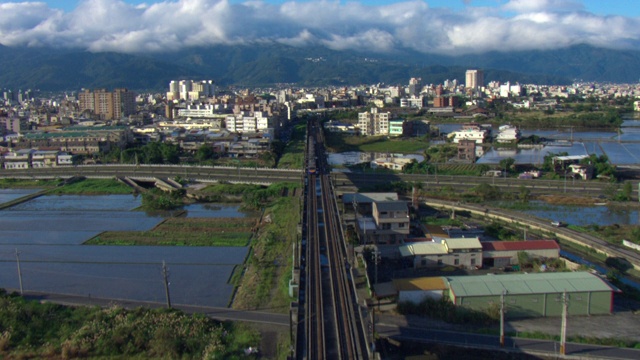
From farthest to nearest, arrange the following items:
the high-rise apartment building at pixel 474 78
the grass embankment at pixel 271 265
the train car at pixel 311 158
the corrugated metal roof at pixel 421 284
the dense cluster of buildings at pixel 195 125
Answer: the high-rise apartment building at pixel 474 78
the dense cluster of buildings at pixel 195 125
the train car at pixel 311 158
the grass embankment at pixel 271 265
the corrugated metal roof at pixel 421 284

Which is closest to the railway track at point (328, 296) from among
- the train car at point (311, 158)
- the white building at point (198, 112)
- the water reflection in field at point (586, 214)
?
the water reflection in field at point (586, 214)

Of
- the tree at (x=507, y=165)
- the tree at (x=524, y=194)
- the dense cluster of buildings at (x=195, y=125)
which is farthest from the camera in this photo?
the dense cluster of buildings at (x=195, y=125)

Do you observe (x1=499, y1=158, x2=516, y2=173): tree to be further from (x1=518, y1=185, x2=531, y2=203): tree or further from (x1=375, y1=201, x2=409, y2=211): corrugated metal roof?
(x1=375, y1=201, x2=409, y2=211): corrugated metal roof

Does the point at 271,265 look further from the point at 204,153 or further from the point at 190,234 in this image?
the point at 204,153

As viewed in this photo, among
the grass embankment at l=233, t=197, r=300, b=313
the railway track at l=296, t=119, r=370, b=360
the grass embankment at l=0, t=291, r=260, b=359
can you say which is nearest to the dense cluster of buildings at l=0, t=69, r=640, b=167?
the grass embankment at l=233, t=197, r=300, b=313

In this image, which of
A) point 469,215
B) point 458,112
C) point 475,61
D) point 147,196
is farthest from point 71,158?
point 475,61

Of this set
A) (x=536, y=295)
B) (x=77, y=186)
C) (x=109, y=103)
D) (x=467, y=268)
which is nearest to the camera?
(x=536, y=295)

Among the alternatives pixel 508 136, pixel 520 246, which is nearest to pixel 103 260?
pixel 520 246

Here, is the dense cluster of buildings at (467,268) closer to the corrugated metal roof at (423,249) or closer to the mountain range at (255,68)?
the corrugated metal roof at (423,249)
